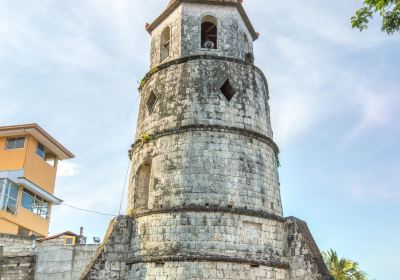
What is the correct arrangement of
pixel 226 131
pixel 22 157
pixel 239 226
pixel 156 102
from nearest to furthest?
pixel 239 226, pixel 226 131, pixel 156 102, pixel 22 157

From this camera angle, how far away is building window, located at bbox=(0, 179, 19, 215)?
65.2ft

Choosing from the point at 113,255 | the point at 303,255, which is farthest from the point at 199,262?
the point at 303,255

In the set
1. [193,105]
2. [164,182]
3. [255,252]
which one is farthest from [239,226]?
[193,105]

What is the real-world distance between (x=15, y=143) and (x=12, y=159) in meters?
0.87

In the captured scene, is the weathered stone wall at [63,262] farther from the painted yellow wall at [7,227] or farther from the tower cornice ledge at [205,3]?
the tower cornice ledge at [205,3]

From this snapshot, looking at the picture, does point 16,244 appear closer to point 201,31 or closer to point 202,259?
point 202,259

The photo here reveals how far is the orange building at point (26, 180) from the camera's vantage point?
20.2m

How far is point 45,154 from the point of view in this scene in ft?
75.1

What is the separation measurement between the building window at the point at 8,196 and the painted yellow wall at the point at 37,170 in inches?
31.6

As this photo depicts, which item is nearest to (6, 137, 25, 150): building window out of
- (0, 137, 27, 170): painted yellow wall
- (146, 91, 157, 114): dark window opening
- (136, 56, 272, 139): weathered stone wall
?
(0, 137, 27, 170): painted yellow wall

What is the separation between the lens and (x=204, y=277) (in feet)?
33.6

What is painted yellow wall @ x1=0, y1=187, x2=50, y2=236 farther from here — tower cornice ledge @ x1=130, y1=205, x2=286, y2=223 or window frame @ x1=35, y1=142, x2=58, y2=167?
tower cornice ledge @ x1=130, y1=205, x2=286, y2=223

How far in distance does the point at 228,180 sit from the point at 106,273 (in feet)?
12.9

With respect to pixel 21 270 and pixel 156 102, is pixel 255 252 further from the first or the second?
pixel 21 270
